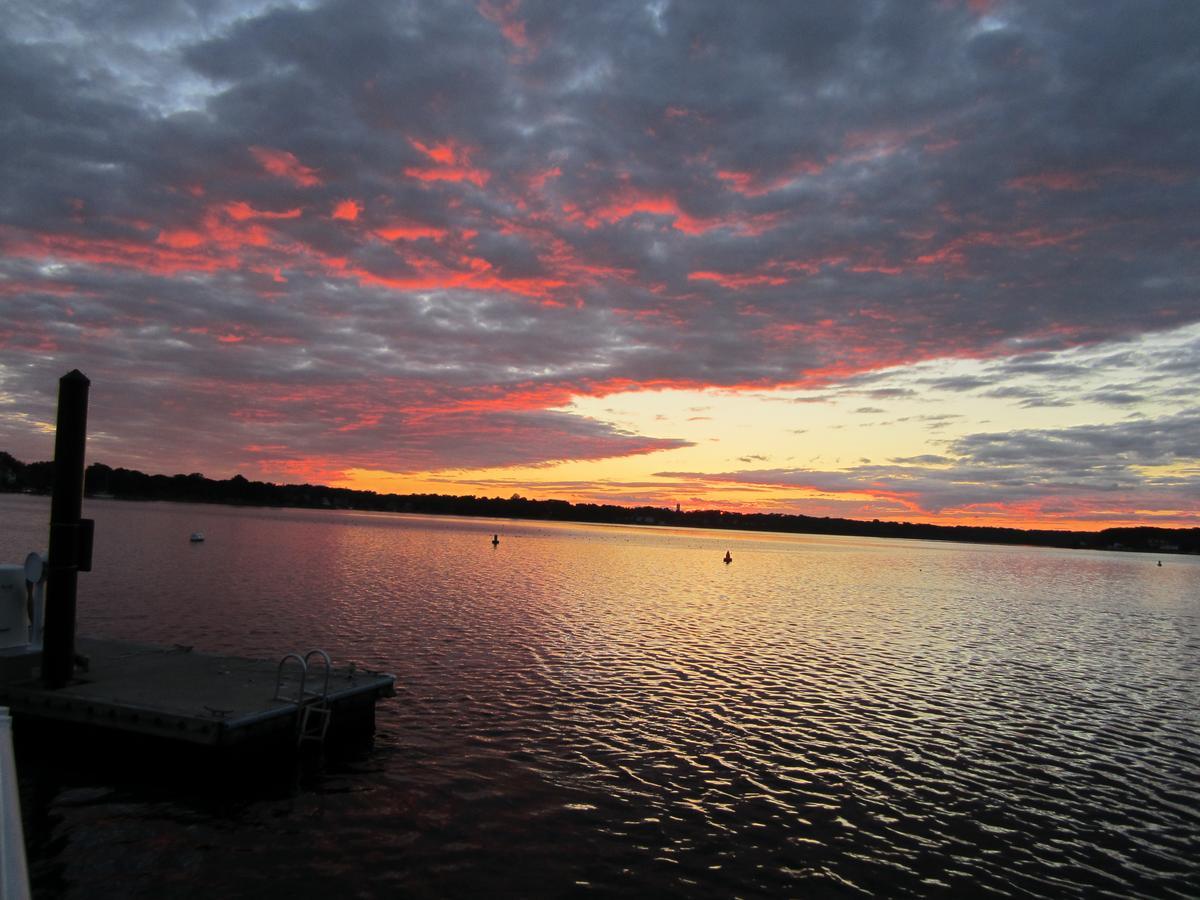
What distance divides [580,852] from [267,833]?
5.73 metres

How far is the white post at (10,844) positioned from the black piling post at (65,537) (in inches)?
464

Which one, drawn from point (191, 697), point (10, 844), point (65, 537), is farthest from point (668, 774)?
point (65, 537)

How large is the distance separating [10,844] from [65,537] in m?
14.6

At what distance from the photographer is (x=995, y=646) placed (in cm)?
3994

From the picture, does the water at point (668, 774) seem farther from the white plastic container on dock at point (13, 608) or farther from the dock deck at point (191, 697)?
the white plastic container on dock at point (13, 608)

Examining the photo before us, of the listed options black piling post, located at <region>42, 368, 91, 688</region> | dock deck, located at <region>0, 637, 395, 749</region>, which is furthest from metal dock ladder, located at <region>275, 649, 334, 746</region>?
black piling post, located at <region>42, 368, 91, 688</region>

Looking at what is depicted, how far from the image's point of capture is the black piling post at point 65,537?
57.4 ft

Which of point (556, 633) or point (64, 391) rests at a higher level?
point (64, 391)

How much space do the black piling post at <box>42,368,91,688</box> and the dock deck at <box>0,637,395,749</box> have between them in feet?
2.38

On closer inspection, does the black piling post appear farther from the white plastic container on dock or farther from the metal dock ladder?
the metal dock ladder

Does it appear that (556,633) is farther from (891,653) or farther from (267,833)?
(267,833)

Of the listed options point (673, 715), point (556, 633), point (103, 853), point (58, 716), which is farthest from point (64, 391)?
point (556, 633)

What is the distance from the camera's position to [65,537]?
57.7ft

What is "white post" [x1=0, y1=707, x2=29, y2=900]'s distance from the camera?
4902 mm
